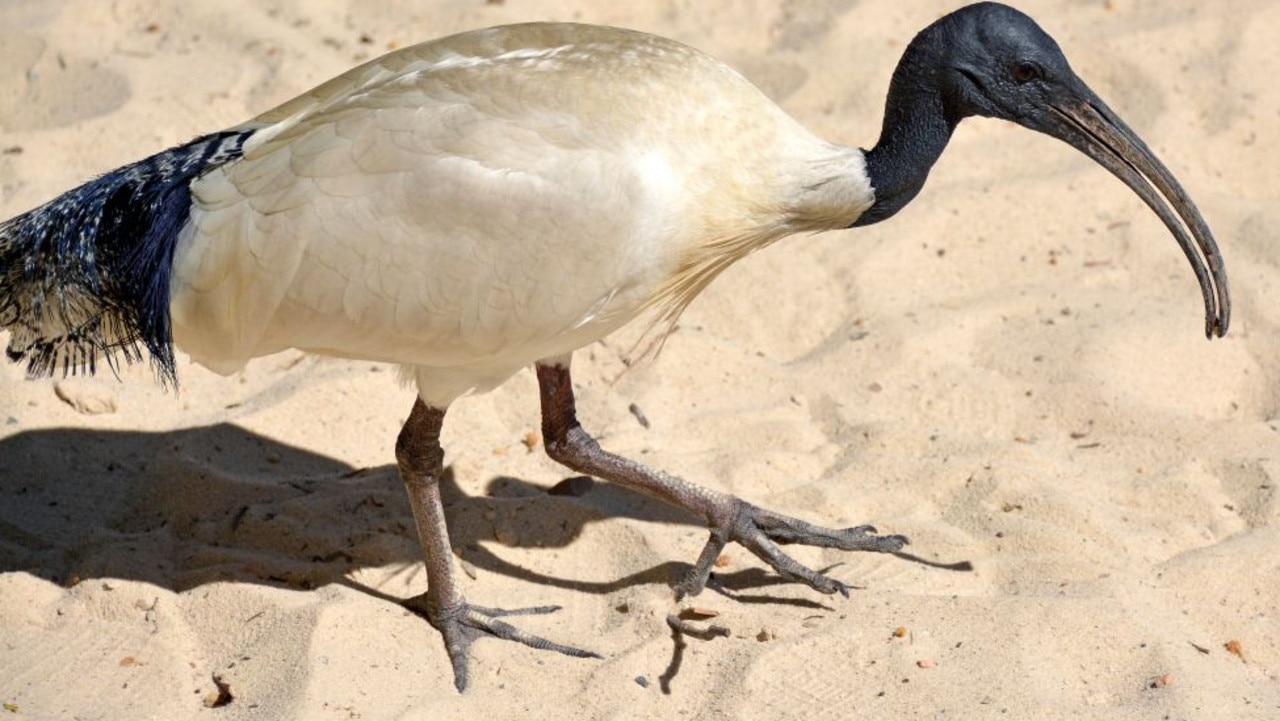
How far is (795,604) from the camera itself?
496cm

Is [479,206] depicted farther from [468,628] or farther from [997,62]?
[997,62]

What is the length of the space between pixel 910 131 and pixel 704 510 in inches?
51.7

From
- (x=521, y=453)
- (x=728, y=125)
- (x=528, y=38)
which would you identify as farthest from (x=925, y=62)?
(x=521, y=453)

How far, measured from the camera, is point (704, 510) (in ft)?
16.5

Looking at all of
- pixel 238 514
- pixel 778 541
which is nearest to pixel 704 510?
A: pixel 778 541

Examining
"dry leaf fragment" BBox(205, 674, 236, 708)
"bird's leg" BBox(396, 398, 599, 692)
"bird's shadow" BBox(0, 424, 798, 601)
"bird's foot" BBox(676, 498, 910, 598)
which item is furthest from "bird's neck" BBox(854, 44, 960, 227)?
"dry leaf fragment" BBox(205, 674, 236, 708)

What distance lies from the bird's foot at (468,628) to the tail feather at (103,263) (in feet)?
3.43

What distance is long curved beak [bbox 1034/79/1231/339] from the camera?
4551 millimetres

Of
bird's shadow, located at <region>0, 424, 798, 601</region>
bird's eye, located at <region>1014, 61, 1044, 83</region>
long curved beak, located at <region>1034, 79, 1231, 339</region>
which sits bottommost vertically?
bird's shadow, located at <region>0, 424, 798, 601</region>

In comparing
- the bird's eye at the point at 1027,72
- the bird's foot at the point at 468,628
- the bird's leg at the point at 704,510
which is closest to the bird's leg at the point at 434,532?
the bird's foot at the point at 468,628

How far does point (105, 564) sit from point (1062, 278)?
12.3ft

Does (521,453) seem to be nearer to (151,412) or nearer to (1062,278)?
(151,412)

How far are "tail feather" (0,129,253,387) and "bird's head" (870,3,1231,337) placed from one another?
201cm

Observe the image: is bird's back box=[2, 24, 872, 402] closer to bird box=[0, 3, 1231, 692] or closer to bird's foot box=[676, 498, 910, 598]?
bird box=[0, 3, 1231, 692]
